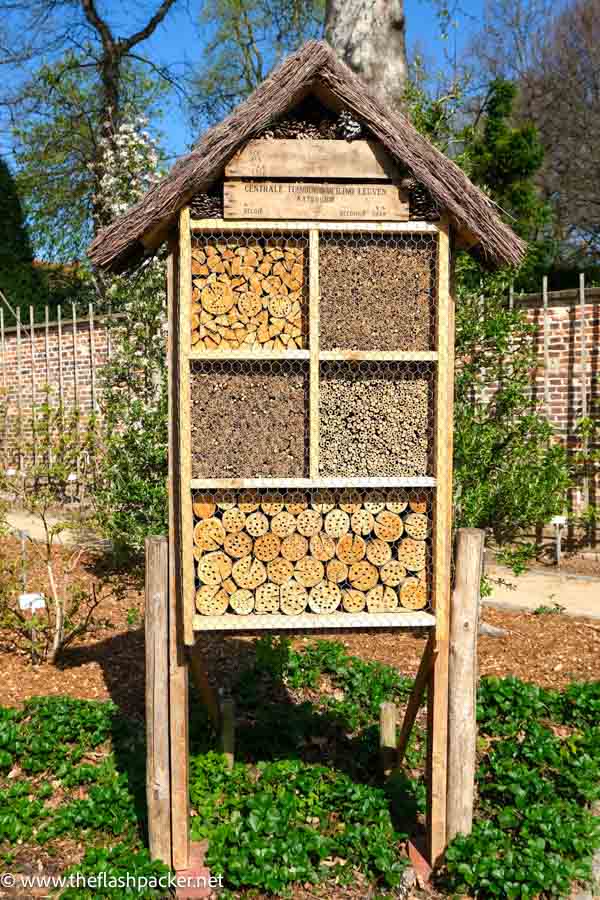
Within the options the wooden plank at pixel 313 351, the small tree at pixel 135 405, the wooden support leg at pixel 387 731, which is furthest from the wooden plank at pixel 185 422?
the small tree at pixel 135 405

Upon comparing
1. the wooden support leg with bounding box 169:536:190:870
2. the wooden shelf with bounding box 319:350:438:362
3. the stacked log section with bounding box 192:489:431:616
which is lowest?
the wooden support leg with bounding box 169:536:190:870

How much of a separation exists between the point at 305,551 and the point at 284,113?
1708 mm

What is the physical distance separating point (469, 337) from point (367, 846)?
384 centimetres

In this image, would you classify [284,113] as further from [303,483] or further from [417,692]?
[417,692]

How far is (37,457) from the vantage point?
1168 centimetres

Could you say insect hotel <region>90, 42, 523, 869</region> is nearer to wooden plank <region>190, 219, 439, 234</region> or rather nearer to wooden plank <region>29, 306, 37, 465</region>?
wooden plank <region>190, 219, 439, 234</region>

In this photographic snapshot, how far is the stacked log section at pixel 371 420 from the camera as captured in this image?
310 cm

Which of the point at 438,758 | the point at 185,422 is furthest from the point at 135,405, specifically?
the point at 438,758

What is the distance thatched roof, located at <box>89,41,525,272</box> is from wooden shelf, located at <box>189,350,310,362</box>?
1.70ft

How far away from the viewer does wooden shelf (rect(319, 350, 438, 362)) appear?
3.03 meters

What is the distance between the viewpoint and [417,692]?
3.59 m

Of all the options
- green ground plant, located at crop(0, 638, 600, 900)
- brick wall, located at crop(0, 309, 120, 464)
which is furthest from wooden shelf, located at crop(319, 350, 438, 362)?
brick wall, located at crop(0, 309, 120, 464)

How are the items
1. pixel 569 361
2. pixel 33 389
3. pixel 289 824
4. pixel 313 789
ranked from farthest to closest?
pixel 33 389 < pixel 569 361 < pixel 313 789 < pixel 289 824

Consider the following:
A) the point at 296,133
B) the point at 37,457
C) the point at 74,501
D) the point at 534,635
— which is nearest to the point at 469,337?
the point at 534,635
